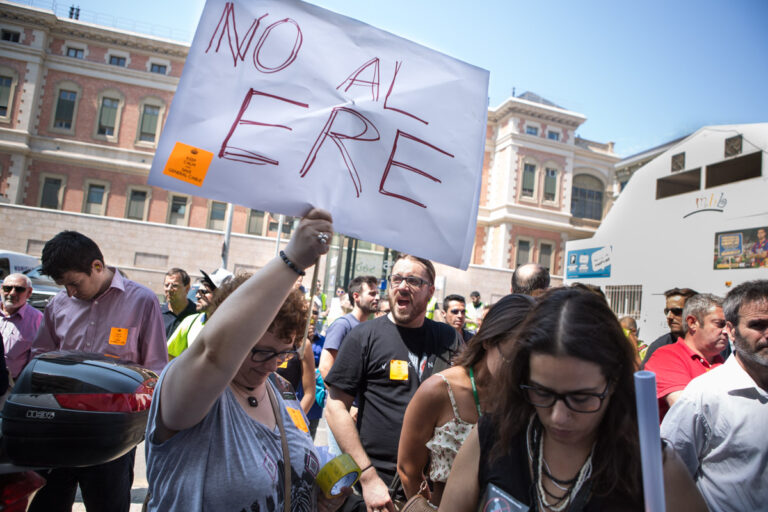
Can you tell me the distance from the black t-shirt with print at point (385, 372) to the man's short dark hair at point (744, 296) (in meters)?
1.49

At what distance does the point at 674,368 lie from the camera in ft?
11.2

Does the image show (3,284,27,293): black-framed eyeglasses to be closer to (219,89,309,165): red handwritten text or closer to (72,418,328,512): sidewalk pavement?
(72,418,328,512): sidewalk pavement

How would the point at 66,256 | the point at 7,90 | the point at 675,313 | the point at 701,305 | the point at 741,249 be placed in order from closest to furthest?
the point at 66,256 → the point at 701,305 → the point at 675,313 → the point at 741,249 → the point at 7,90

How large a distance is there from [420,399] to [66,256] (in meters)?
2.37

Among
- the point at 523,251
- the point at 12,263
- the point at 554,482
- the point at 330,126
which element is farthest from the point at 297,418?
the point at 523,251

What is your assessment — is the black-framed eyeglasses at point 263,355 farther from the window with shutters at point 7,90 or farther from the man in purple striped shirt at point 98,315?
the window with shutters at point 7,90

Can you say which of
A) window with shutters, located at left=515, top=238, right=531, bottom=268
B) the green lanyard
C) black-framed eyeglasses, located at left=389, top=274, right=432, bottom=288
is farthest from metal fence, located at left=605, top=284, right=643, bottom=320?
window with shutters, located at left=515, top=238, right=531, bottom=268

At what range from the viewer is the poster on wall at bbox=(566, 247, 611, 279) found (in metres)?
16.2

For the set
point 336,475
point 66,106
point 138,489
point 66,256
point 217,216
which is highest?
point 66,106

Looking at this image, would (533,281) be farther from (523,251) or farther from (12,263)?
(523,251)

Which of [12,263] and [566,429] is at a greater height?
[566,429]

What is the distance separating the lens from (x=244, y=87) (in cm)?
165

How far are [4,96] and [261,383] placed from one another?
126 ft

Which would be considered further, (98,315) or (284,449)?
(98,315)
